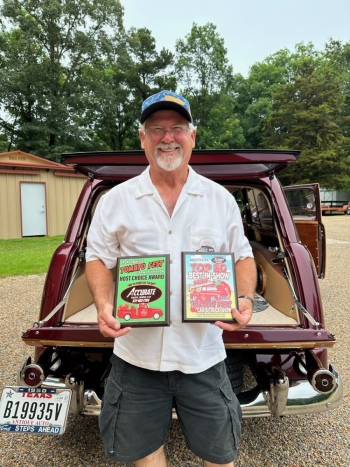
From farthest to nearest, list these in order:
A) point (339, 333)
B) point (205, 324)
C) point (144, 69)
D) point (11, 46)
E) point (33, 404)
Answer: point (144, 69) → point (11, 46) → point (339, 333) → point (33, 404) → point (205, 324)

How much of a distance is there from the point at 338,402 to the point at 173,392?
3.46 feet

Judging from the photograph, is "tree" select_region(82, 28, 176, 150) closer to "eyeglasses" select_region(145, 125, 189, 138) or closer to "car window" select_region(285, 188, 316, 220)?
"car window" select_region(285, 188, 316, 220)

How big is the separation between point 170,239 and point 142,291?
0.79ft

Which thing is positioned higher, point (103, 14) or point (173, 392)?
point (103, 14)

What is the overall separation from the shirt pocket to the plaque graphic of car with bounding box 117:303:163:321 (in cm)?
30

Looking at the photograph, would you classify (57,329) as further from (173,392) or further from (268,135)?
(268,135)

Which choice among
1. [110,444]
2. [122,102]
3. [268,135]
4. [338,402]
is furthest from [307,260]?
[268,135]

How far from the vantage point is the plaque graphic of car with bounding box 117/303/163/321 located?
134 cm

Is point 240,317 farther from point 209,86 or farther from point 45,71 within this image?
point 209,86

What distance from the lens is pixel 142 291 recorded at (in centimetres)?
137

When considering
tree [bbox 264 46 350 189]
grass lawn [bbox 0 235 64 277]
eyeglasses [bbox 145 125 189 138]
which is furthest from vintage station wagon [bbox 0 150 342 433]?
tree [bbox 264 46 350 189]

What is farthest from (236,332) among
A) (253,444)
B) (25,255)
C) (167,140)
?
(25,255)

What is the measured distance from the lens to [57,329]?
1.89 meters

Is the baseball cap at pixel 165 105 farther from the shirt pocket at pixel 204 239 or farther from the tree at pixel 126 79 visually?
the tree at pixel 126 79
